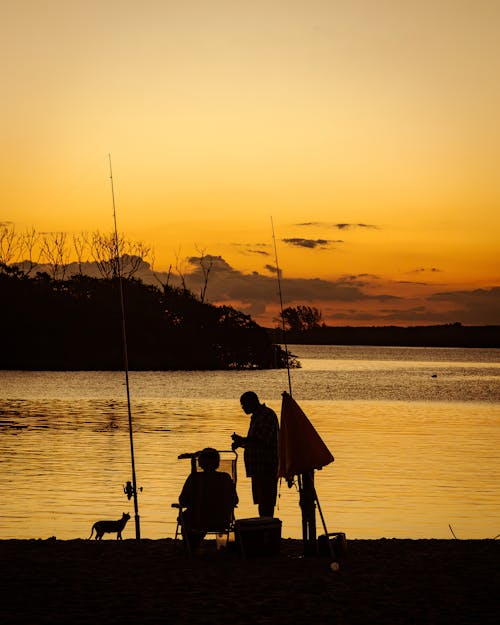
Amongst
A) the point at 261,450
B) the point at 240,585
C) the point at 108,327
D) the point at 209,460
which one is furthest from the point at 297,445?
the point at 108,327

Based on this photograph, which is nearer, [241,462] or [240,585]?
[240,585]

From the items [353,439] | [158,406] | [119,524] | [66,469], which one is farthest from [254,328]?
[119,524]

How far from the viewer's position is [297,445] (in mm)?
9758

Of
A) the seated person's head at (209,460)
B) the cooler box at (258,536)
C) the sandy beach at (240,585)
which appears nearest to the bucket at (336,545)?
the sandy beach at (240,585)

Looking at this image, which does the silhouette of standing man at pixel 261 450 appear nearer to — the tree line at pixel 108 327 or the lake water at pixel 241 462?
the lake water at pixel 241 462

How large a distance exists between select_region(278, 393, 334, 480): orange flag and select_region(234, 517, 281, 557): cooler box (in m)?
0.57

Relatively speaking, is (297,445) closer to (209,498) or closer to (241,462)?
(209,498)

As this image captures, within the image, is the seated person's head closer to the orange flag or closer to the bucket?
the orange flag

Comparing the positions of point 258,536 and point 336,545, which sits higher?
point 258,536

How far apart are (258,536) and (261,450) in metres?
0.81

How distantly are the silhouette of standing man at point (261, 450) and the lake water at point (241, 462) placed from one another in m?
4.64

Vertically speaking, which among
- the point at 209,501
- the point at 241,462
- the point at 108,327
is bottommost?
the point at 241,462

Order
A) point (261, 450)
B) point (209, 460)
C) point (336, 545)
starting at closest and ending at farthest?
Answer: 1. point (209, 460)
2. point (336, 545)
3. point (261, 450)

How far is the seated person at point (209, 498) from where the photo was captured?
9820mm
